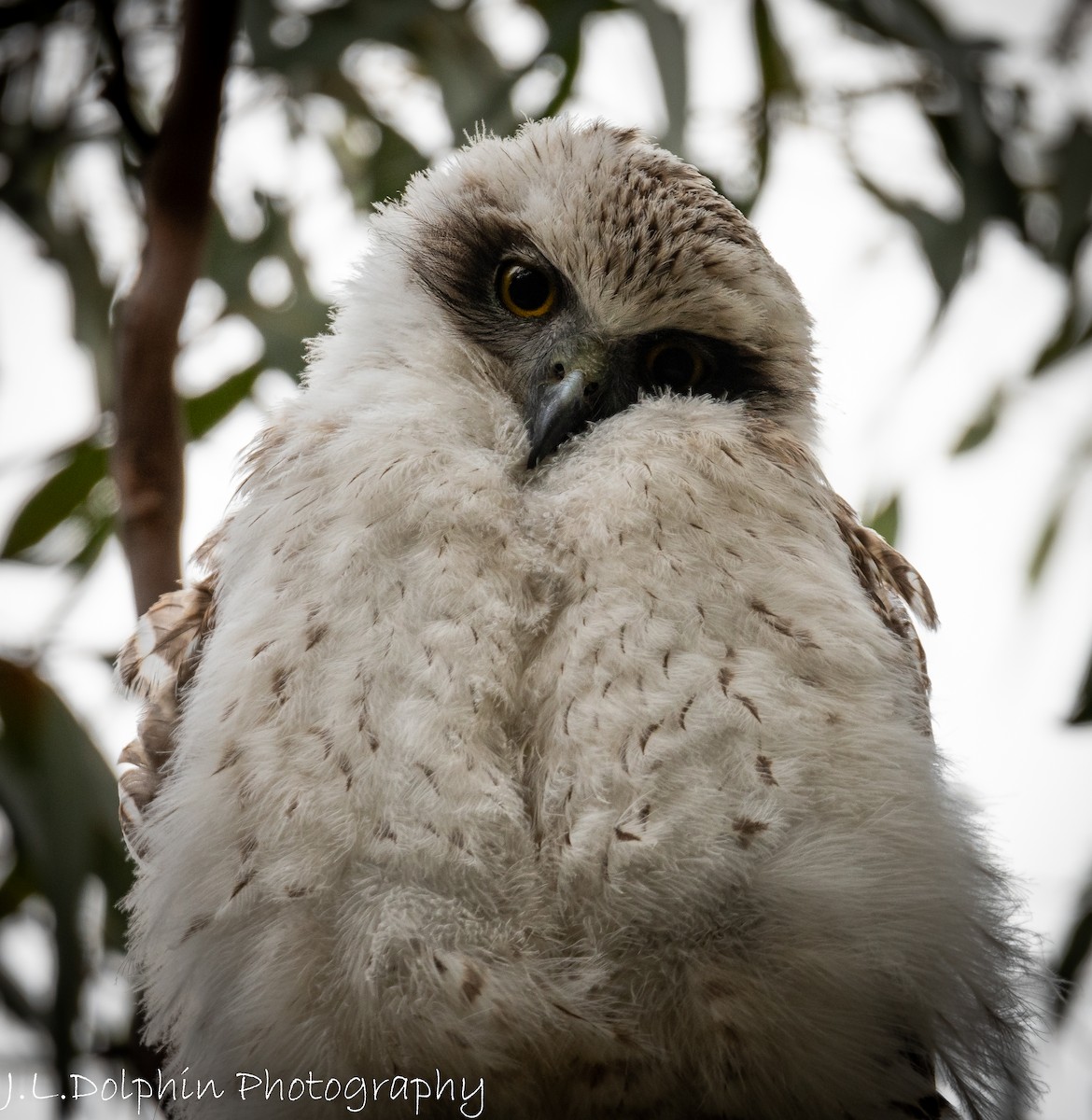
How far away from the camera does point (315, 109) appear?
3.31 m

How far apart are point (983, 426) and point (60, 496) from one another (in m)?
2.06

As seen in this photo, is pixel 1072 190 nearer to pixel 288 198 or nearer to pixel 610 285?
pixel 610 285

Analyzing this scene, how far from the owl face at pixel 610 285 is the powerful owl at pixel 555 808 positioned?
0.15m

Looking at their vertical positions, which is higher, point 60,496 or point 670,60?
point 670,60

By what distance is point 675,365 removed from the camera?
157 centimetres

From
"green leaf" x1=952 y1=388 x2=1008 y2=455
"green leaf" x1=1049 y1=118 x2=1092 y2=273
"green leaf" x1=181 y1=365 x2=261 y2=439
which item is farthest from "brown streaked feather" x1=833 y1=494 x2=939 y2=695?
"green leaf" x1=181 y1=365 x2=261 y2=439

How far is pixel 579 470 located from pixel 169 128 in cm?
75

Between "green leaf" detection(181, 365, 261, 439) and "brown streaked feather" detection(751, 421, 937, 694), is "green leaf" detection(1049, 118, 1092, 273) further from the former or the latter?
"green leaf" detection(181, 365, 261, 439)

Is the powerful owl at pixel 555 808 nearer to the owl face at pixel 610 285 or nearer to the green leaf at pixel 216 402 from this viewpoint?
the owl face at pixel 610 285

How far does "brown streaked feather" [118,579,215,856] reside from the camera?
147cm

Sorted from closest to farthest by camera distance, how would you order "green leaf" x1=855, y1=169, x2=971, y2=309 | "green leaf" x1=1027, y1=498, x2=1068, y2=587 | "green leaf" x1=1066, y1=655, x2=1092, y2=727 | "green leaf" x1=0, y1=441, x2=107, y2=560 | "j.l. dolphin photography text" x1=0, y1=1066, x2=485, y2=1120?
"j.l. dolphin photography text" x1=0, y1=1066, x2=485, y2=1120 < "green leaf" x1=1066, y1=655, x2=1092, y2=727 < "green leaf" x1=0, y1=441, x2=107, y2=560 < "green leaf" x1=855, y1=169, x2=971, y2=309 < "green leaf" x1=1027, y1=498, x2=1068, y2=587

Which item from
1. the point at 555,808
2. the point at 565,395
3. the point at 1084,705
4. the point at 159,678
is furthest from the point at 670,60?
the point at 555,808

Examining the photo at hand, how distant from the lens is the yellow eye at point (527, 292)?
5.20 feet

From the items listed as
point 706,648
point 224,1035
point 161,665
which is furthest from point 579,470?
point 224,1035
